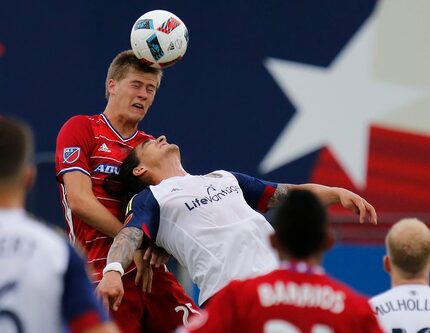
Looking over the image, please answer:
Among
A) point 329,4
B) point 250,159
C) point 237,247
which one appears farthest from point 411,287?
point 329,4

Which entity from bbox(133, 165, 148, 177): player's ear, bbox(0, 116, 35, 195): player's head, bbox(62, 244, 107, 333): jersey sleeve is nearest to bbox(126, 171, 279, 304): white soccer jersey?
bbox(133, 165, 148, 177): player's ear

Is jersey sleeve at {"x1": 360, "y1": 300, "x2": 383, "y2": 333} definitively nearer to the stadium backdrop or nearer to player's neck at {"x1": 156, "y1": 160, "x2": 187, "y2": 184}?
player's neck at {"x1": 156, "y1": 160, "x2": 187, "y2": 184}

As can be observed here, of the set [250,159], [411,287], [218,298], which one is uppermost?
[218,298]

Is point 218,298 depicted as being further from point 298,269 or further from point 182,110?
point 182,110

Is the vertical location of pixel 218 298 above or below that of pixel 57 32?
above

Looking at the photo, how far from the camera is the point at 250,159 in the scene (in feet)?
42.4

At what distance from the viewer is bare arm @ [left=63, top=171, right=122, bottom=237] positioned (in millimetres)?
7410

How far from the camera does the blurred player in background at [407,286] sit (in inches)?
230

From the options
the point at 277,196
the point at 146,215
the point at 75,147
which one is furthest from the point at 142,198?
the point at 277,196

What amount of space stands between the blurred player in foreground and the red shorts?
2.06 ft

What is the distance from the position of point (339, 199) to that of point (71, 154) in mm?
1775

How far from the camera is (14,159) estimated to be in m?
4.20

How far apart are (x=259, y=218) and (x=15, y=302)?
296 cm

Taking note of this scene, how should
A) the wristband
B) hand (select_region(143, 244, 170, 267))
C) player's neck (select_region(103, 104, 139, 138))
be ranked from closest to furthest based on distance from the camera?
1. the wristband
2. hand (select_region(143, 244, 170, 267))
3. player's neck (select_region(103, 104, 139, 138))
